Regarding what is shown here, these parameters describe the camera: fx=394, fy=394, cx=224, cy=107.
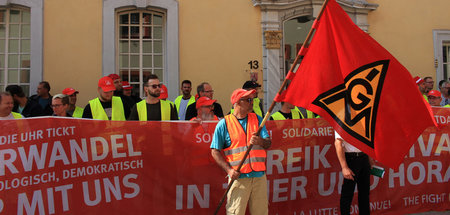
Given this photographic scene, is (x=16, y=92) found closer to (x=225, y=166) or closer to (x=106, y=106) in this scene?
(x=106, y=106)

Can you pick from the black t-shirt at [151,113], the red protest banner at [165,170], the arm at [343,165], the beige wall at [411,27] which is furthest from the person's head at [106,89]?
the beige wall at [411,27]

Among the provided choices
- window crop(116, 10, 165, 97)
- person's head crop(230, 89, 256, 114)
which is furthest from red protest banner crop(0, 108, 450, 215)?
window crop(116, 10, 165, 97)

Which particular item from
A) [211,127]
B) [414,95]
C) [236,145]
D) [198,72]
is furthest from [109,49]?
[414,95]

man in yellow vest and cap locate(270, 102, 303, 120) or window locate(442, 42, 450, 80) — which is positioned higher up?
window locate(442, 42, 450, 80)

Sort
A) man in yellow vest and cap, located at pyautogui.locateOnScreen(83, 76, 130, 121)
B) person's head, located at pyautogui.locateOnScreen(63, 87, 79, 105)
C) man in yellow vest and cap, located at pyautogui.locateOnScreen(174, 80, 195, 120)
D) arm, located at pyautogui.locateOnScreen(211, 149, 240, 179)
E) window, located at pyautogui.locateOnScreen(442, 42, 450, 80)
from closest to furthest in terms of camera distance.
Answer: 1. arm, located at pyautogui.locateOnScreen(211, 149, 240, 179)
2. man in yellow vest and cap, located at pyautogui.locateOnScreen(83, 76, 130, 121)
3. person's head, located at pyautogui.locateOnScreen(63, 87, 79, 105)
4. man in yellow vest and cap, located at pyautogui.locateOnScreen(174, 80, 195, 120)
5. window, located at pyautogui.locateOnScreen(442, 42, 450, 80)

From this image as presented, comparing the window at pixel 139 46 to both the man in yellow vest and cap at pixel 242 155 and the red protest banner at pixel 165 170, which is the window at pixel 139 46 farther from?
the man in yellow vest and cap at pixel 242 155

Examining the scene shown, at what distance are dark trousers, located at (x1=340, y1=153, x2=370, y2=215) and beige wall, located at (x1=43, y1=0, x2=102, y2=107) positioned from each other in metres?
6.32

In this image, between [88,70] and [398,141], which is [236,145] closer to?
[398,141]

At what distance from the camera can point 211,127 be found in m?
4.93

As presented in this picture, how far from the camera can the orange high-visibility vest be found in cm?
387

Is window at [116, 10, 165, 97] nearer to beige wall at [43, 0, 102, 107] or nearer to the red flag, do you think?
beige wall at [43, 0, 102, 107]

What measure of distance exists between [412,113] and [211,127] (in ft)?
7.48

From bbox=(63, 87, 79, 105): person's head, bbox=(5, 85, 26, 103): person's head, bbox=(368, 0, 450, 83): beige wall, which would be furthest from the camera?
bbox=(368, 0, 450, 83): beige wall

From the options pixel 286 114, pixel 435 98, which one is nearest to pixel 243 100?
pixel 286 114
